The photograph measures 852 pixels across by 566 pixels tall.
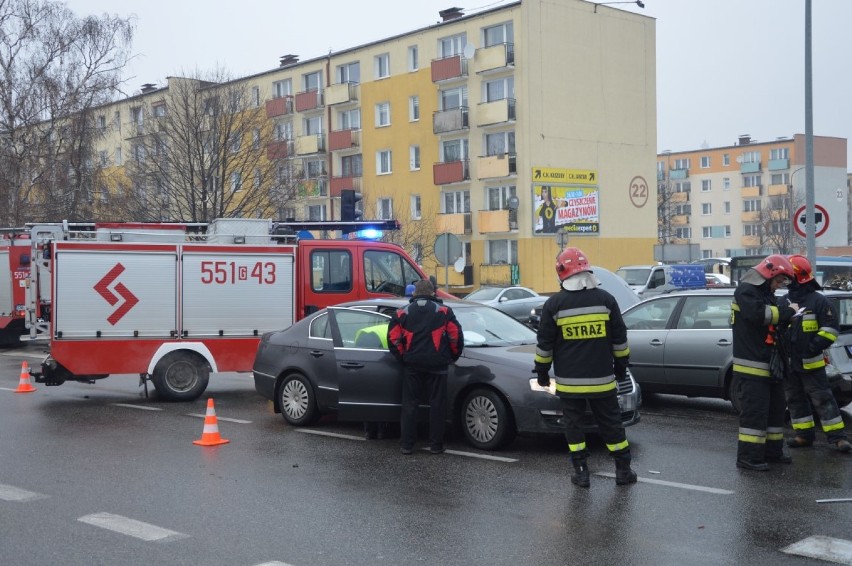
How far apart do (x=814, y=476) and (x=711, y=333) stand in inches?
143

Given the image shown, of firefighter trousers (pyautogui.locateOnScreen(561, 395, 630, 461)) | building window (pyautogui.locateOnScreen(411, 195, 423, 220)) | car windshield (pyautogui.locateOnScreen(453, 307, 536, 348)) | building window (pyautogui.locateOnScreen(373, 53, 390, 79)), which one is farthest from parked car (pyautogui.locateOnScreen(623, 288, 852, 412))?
building window (pyautogui.locateOnScreen(373, 53, 390, 79))

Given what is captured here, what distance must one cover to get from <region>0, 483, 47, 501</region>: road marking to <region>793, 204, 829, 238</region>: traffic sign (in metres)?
13.6

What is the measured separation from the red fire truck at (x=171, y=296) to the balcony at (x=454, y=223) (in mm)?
34561

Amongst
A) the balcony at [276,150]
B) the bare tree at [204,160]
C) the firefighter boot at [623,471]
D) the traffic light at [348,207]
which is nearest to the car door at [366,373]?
the firefighter boot at [623,471]

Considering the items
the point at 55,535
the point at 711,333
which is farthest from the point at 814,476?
the point at 55,535

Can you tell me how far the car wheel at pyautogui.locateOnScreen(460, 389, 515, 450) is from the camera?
9203 millimetres

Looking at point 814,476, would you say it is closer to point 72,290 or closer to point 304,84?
point 72,290

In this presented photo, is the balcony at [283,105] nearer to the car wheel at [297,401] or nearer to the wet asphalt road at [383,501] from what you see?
the wet asphalt road at [383,501]

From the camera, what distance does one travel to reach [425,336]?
9.23 m

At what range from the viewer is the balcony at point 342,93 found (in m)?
53.8

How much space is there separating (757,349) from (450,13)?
4438cm

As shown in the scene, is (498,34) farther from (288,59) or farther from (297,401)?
(297,401)

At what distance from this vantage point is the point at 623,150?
50.6 metres

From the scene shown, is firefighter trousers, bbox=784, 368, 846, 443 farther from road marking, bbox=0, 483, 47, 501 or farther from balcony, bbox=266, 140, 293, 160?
balcony, bbox=266, 140, 293, 160
